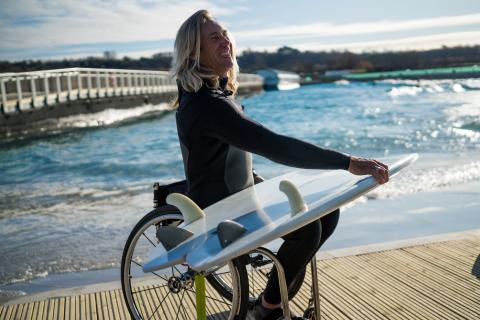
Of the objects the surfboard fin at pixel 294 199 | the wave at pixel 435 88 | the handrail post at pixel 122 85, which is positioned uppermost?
the surfboard fin at pixel 294 199

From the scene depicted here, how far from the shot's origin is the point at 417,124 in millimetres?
24500

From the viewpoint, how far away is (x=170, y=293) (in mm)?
3551

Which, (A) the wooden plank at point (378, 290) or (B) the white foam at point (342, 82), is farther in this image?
(B) the white foam at point (342, 82)

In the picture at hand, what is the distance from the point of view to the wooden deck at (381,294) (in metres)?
3.16

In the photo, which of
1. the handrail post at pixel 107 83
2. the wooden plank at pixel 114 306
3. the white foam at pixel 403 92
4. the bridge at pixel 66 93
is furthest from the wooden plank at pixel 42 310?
the white foam at pixel 403 92

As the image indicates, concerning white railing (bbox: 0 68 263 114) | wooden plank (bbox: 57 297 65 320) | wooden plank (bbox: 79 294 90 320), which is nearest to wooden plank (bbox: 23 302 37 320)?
wooden plank (bbox: 57 297 65 320)

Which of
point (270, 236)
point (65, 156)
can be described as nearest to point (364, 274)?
point (270, 236)

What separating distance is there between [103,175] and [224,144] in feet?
34.6

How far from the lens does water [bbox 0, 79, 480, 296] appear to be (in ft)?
18.8

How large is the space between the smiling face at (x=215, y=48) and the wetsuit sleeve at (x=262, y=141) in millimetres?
320

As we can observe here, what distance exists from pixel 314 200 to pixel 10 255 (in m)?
4.35

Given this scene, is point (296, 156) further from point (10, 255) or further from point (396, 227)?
point (10, 255)

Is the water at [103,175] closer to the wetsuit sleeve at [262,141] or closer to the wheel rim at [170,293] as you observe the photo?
the wheel rim at [170,293]

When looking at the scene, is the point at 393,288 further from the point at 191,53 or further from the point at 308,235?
the point at 191,53
